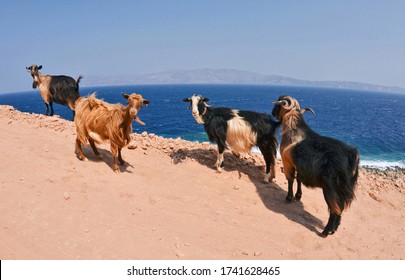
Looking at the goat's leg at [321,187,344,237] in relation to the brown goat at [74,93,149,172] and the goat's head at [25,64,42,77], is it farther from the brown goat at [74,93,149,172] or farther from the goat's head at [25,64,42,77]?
the goat's head at [25,64,42,77]

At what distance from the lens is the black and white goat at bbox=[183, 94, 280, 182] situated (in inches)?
312

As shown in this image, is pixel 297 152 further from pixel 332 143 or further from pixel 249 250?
pixel 249 250

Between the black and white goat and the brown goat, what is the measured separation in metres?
2.23

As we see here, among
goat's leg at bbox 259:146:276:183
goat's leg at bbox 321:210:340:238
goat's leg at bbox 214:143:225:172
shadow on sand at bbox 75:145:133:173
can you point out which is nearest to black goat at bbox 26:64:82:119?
shadow on sand at bbox 75:145:133:173

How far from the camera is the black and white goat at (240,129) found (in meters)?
7.92

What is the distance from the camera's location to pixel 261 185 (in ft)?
26.3

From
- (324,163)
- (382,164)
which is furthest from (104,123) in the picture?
(382,164)

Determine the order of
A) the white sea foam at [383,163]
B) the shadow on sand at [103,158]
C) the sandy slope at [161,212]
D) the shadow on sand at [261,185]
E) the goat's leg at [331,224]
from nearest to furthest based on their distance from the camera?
the sandy slope at [161,212]
the goat's leg at [331,224]
the shadow on sand at [261,185]
the shadow on sand at [103,158]
the white sea foam at [383,163]

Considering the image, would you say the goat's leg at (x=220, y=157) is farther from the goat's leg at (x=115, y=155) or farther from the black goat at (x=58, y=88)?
the black goat at (x=58, y=88)

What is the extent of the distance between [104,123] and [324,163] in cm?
534

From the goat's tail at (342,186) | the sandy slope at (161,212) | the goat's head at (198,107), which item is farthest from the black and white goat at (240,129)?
the goat's tail at (342,186)

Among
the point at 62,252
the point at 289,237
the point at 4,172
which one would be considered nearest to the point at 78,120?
the point at 4,172

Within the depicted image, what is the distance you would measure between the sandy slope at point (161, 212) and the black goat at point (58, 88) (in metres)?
3.45

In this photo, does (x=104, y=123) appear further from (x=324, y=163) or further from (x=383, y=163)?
(x=383, y=163)
